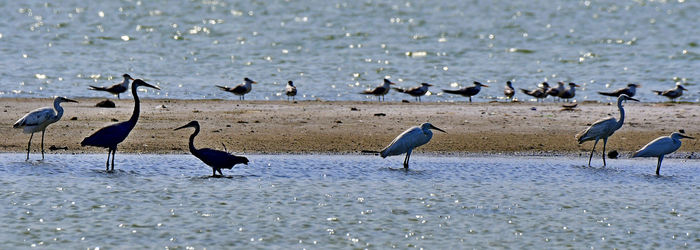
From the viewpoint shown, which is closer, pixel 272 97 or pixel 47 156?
pixel 47 156

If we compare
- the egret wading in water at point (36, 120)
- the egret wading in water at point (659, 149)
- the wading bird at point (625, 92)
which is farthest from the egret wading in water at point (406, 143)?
the wading bird at point (625, 92)

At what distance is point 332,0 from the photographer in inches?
2606

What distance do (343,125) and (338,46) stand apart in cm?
2191

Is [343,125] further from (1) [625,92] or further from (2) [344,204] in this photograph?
(1) [625,92]

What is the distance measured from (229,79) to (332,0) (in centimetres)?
3606

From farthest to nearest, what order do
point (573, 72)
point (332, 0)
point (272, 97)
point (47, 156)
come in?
point (332, 0) < point (573, 72) < point (272, 97) < point (47, 156)

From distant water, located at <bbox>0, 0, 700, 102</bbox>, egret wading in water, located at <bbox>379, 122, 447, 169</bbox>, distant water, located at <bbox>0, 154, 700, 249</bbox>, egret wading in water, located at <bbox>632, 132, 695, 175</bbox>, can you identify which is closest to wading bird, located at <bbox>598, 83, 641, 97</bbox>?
distant water, located at <bbox>0, 0, 700, 102</bbox>

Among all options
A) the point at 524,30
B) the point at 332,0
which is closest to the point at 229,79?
the point at 524,30

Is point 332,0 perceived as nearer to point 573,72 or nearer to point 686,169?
point 573,72

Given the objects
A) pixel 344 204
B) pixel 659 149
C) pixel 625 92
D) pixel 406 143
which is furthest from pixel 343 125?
pixel 625 92

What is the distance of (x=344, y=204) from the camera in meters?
12.5

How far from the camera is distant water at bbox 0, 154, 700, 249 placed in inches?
425

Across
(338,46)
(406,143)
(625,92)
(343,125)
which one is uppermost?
(338,46)

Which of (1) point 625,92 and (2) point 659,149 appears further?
(1) point 625,92
